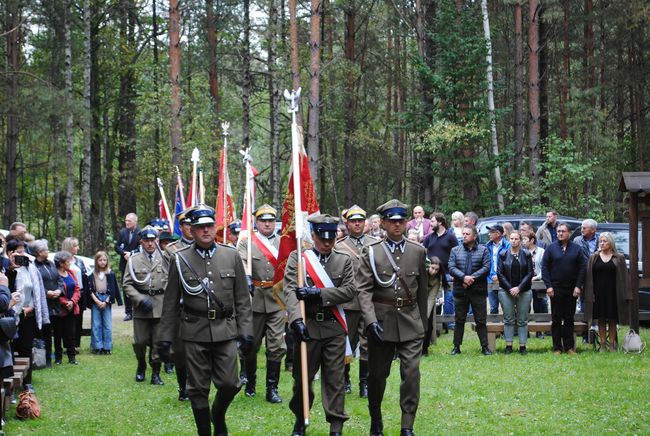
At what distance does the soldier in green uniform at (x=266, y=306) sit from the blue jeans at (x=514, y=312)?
4.75 meters

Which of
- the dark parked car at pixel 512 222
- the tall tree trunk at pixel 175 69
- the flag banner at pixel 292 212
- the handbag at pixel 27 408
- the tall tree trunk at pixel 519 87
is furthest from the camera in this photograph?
the tall tree trunk at pixel 519 87

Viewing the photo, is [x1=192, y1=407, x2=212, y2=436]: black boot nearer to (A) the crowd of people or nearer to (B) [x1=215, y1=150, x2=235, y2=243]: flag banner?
(A) the crowd of people

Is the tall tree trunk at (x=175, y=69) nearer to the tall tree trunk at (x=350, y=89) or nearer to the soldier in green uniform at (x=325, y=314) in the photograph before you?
the tall tree trunk at (x=350, y=89)

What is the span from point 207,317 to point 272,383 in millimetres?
2931

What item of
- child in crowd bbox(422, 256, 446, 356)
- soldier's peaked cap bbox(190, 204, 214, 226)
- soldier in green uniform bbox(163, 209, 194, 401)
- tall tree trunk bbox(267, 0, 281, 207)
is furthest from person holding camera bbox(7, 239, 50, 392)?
tall tree trunk bbox(267, 0, 281, 207)

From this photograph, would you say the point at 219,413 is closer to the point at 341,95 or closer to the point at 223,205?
the point at 223,205

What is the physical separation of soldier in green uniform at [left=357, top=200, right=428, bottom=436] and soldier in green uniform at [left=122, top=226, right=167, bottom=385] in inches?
188

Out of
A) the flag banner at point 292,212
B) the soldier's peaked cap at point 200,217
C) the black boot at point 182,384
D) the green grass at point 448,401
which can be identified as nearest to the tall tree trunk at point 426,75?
the green grass at point 448,401

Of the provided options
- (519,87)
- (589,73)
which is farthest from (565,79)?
(519,87)

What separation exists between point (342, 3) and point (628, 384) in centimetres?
2646

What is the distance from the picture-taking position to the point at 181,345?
30.2 feet

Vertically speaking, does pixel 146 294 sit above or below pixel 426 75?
below

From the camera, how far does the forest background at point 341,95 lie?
94.7ft

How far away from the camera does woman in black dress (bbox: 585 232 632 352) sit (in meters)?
14.5
